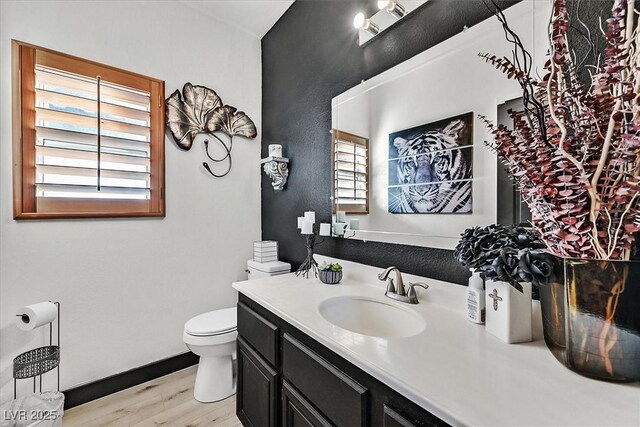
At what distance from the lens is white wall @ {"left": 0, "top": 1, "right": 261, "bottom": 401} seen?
1614mm

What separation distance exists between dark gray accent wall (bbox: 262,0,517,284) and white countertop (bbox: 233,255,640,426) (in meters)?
0.33

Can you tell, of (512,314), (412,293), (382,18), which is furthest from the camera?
(382,18)

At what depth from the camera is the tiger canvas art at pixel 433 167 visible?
1141mm

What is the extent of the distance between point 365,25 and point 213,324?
200cm

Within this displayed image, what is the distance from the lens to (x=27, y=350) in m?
1.64

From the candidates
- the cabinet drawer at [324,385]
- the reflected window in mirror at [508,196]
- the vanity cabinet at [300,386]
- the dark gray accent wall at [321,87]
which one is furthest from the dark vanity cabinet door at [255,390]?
the reflected window in mirror at [508,196]

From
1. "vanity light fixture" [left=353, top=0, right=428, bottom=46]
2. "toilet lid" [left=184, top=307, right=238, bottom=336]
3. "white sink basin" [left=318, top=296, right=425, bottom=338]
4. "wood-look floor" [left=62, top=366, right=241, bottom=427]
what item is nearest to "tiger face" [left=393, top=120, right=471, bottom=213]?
"white sink basin" [left=318, top=296, right=425, bottom=338]

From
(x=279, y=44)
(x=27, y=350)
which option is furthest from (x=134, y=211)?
(x=279, y=44)

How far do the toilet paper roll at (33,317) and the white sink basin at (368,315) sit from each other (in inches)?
61.3

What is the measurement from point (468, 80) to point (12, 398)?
9.30 ft

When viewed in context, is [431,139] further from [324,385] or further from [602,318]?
[324,385]

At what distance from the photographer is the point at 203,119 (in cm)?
223

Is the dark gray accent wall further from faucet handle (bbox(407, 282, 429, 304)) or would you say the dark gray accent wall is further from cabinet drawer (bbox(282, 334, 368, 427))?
cabinet drawer (bbox(282, 334, 368, 427))

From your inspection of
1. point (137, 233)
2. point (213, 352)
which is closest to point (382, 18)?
point (137, 233)
